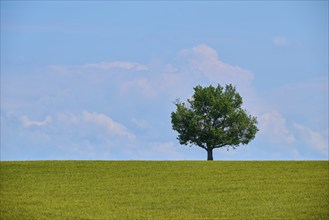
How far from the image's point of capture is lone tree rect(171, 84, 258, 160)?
242 ft

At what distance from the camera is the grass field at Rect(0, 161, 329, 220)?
3625cm

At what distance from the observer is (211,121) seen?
7481 centimetres

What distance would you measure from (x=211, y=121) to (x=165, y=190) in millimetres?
31088

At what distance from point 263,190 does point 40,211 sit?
633 inches

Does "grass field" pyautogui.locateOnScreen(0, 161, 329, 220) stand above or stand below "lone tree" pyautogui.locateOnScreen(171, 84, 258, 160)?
below

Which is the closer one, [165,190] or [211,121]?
[165,190]

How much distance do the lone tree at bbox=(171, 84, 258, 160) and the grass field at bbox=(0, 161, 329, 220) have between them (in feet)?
41.3

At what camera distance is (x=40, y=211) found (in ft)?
119

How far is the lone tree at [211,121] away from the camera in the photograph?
73.8m

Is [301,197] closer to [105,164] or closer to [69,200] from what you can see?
[69,200]

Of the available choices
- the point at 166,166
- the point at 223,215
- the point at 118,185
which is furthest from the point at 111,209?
the point at 166,166

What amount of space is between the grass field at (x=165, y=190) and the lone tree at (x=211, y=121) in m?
12.6

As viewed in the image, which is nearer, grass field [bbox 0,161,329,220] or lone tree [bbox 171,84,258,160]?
grass field [bbox 0,161,329,220]

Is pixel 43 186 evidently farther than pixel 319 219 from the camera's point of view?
Yes
